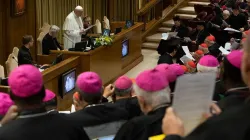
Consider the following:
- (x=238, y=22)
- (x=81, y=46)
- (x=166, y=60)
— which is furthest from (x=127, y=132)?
(x=238, y=22)

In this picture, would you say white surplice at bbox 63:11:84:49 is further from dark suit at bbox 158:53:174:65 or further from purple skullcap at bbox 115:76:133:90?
purple skullcap at bbox 115:76:133:90

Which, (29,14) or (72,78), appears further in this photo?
(29,14)

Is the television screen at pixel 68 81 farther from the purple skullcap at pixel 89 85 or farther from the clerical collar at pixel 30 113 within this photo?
the clerical collar at pixel 30 113

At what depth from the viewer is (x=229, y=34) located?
11789mm

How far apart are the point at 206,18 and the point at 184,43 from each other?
1895 mm

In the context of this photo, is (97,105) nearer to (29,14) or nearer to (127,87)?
(127,87)

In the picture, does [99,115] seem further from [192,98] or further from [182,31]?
[182,31]

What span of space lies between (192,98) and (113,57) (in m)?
9.82

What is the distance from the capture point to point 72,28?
12.3m

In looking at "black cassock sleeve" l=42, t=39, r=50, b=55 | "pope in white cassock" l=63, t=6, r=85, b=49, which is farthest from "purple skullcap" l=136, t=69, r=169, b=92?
"pope in white cassock" l=63, t=6, r=85, b=49

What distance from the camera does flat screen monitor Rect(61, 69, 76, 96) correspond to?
910cm

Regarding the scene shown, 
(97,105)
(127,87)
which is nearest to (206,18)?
(127,87)

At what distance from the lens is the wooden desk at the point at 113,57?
404 inches

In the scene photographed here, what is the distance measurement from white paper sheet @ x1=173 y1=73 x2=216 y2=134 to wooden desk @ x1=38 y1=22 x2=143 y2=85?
27.2 ft
